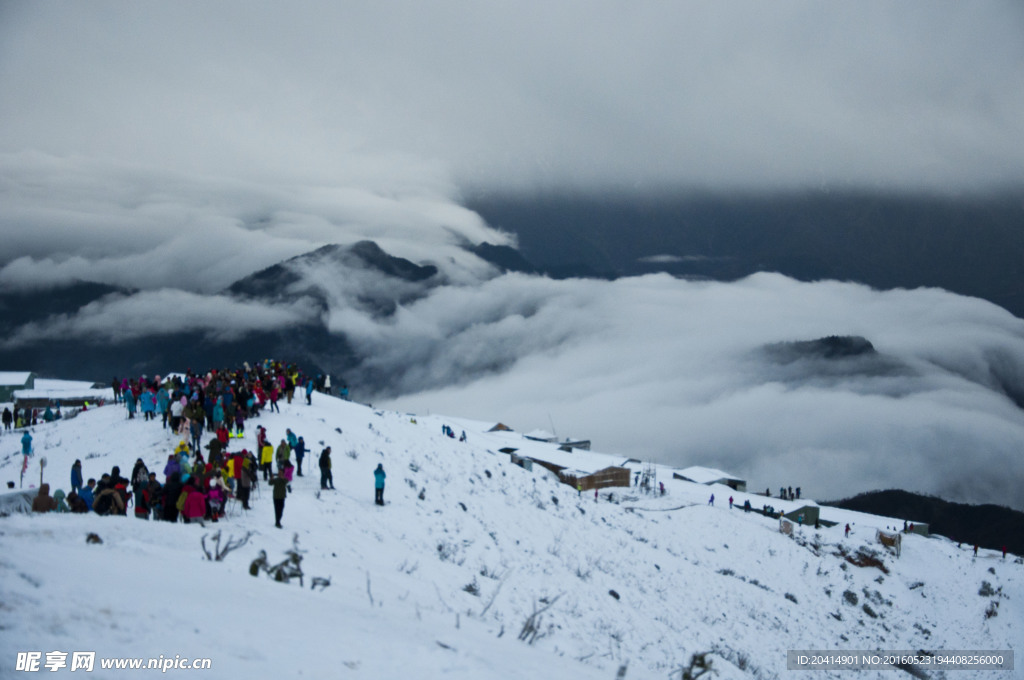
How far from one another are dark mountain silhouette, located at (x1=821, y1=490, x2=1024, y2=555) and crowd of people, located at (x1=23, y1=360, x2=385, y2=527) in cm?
10164

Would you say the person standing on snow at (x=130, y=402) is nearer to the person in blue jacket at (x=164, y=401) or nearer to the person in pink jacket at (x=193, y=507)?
the person in blue jacket at (x=164, y=401)

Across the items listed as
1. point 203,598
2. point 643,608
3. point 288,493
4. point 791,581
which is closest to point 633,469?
point 791,581

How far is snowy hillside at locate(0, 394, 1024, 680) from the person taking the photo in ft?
27.0

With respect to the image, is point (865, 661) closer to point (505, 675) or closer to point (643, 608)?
point (643, 608)

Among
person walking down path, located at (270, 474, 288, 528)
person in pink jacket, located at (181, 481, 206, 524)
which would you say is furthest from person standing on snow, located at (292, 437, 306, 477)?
person in pink jacket, located at (181, 481, 206, 524)

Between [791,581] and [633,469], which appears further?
[633,469]

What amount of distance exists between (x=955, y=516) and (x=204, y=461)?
122m

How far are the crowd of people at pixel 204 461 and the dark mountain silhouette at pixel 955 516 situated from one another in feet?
333

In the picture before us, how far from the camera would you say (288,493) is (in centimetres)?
2030

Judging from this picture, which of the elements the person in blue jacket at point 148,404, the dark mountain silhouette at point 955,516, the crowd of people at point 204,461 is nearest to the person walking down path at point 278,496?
the crowd of people at point 204,461

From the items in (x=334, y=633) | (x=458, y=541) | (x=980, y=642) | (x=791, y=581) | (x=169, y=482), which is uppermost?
(x=169, y=482)

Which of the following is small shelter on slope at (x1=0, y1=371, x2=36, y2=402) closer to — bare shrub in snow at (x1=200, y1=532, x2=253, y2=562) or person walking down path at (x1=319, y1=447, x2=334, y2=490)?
person walking down path at (x1=319, y1=447, x2=334, y2=490)

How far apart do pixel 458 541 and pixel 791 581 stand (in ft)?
71.9

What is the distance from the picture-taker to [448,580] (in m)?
18.1
